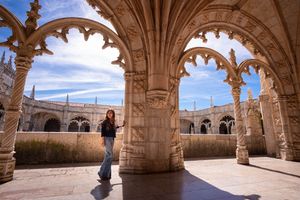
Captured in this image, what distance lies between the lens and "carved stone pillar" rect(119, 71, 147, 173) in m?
3.45

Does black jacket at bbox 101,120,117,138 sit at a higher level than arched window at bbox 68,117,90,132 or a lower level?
lower

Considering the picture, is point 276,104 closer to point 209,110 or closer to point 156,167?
point 156,167

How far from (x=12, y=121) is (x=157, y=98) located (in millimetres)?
2769

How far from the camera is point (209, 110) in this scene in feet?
78.5

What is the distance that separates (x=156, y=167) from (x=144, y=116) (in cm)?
111

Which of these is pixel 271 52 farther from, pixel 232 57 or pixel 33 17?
pixel 33 17

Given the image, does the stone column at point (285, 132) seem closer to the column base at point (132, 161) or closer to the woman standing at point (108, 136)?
the column base at point (132, 161)

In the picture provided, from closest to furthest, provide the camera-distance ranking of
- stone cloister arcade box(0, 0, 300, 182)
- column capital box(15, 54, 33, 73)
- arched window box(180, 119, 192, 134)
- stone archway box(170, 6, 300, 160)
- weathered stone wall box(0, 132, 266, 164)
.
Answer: column capital box(15, 54, 33, 73) → stone cloister arcade box(0, 0, 300, 182) → weathered stone wall box(0, 132, 266, 164) → stone archway box(170, 6, 300, 160) → arched window box(180, 119, 192, 134)

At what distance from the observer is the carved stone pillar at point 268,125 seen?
6.73 m

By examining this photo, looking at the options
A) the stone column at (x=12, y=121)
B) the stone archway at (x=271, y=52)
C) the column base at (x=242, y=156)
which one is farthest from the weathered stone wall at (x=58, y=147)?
the stone archway at (x=271, y=52)

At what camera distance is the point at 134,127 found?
3762 mm

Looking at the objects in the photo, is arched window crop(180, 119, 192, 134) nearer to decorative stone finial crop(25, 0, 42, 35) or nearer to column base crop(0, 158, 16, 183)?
decorative stone finial crop(25, 0, 42, 35)

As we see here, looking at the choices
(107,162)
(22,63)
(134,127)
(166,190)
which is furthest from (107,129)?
(22,63)

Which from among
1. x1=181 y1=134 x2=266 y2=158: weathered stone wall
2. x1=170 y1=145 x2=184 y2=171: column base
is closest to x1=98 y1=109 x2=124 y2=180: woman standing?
x1=170 y1=145 x2=184 y2=171: column base
